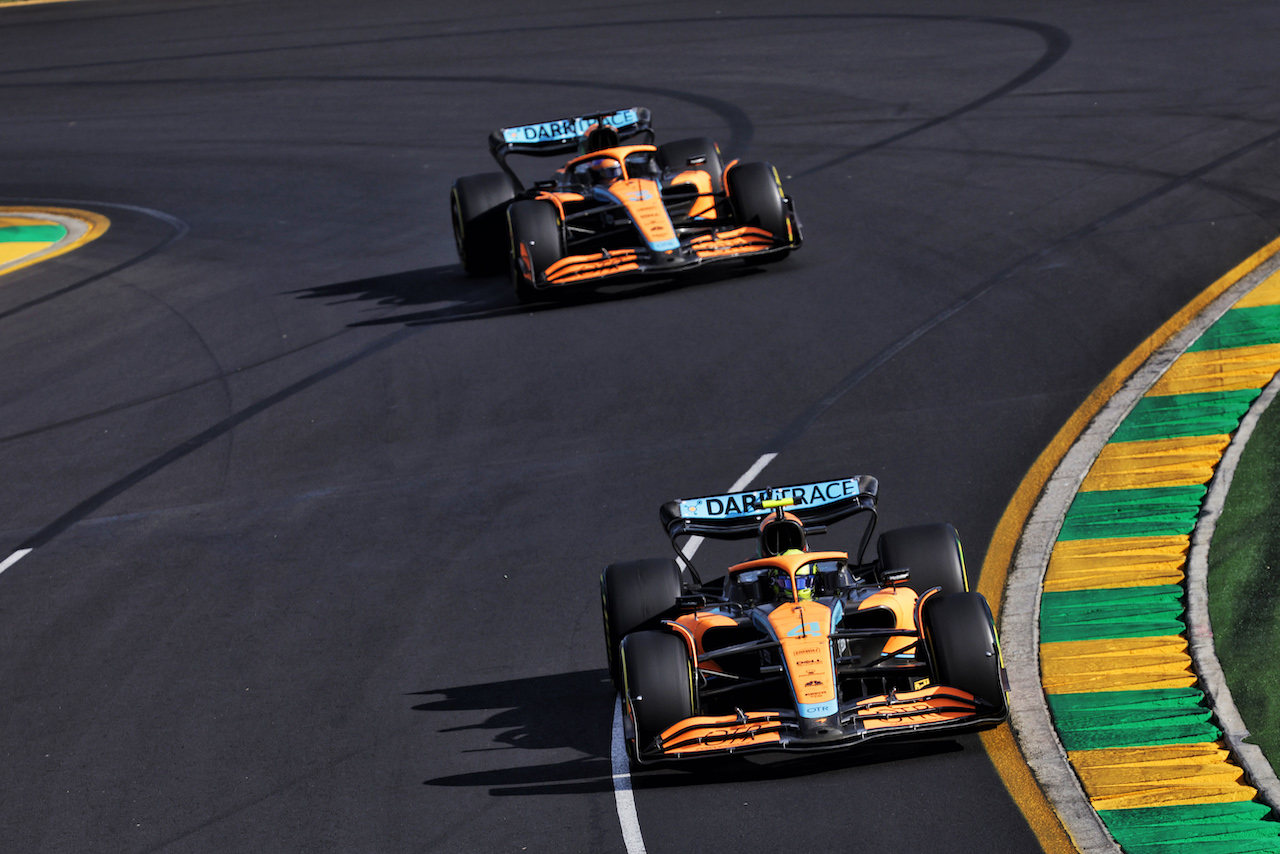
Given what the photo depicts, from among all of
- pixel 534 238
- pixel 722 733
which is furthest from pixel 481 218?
pixel 722 733

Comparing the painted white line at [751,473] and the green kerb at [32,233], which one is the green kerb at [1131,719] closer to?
the painted white line at [751,473]

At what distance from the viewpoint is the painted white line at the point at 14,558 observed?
13669mm

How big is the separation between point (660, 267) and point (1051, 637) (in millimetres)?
7824

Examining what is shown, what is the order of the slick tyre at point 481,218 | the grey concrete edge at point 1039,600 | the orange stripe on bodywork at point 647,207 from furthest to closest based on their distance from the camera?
the slick tyre at point 481,218, the orange stripe on bodywork at point 647,207, the grey concrete edge at point 1039,600

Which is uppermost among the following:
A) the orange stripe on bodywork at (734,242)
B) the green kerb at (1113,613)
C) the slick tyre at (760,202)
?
the slick tyre at (760,202)

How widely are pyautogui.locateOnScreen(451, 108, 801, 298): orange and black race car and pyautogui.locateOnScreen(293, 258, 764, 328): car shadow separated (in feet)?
1.01

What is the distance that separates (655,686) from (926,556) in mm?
2110

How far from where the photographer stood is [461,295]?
63.1ft

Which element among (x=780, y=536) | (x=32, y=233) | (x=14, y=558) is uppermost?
(x=32, y=233)

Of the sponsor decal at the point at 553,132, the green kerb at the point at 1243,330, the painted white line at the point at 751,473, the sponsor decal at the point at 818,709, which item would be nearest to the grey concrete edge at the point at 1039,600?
the green kerb at the point at 1243,330

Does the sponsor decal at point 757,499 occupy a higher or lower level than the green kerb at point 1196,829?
higher

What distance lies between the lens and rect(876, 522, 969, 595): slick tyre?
10188 millimetres

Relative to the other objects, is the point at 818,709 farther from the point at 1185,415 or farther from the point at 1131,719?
the point at 1185,415

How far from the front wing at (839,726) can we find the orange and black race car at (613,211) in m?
8.98
